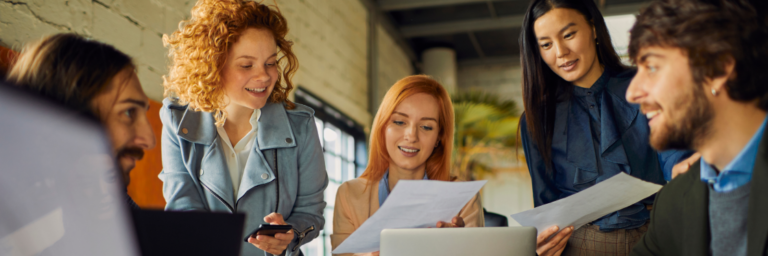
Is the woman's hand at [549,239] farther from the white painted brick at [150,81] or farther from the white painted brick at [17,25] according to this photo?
the white painted brick at [150,81]

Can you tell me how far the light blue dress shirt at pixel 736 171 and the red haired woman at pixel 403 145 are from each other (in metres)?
0.78

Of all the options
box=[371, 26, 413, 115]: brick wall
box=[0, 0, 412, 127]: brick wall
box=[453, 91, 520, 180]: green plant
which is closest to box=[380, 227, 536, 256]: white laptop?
box=[0, 0, 412, 127]: brick wall

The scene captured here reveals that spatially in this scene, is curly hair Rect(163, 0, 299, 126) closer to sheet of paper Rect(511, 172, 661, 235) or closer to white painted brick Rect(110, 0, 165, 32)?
white painted brick Rect(110, 0, 165, 32)

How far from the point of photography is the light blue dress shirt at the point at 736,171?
810 mm

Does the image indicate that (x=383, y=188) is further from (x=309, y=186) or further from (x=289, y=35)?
(x=289, y=35)

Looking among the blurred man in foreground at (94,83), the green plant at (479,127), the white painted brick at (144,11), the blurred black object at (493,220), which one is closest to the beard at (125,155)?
the blurred man in foreground at (94,83)

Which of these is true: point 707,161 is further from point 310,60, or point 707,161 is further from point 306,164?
point 310,60

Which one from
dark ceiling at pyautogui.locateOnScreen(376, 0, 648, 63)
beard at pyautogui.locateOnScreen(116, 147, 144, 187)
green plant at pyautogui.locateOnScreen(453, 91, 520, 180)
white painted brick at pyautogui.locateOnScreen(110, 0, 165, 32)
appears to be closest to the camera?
beard at pyautogui.locateOnScreen(116, 147, 144, 187)

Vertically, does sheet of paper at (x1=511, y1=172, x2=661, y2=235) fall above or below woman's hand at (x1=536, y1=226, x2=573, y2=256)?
above

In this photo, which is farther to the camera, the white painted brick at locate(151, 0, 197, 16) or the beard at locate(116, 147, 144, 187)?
the white painted brick at locate(151, 0, 197, 16)

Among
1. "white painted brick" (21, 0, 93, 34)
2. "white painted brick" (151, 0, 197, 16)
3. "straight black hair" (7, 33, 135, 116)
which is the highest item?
"white painted brick" (151, 0, 197, 16)

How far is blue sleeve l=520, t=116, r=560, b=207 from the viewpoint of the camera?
1.43 m

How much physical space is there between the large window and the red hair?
6.16 feet

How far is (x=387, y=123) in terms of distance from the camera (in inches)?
67.1
